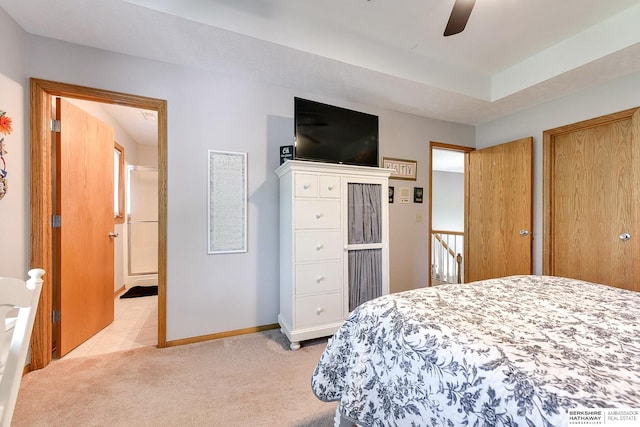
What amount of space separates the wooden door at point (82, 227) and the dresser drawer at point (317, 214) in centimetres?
177

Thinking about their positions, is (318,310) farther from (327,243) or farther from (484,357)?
(484,357)

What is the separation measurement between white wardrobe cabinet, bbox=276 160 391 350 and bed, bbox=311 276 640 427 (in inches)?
37.9

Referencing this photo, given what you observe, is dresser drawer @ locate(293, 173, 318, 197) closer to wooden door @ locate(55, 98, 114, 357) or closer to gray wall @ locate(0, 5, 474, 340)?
gray wall @ locate(0, 5, 474, 340)

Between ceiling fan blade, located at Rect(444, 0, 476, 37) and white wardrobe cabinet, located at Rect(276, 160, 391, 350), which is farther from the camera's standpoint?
white wardrobe cabinet, located at Rect(276, 160, 391, 350)

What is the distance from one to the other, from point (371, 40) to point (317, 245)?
5.83ft

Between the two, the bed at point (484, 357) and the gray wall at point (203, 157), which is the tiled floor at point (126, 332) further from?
the bed at point (484, 357)

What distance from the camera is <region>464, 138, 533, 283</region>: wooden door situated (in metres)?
2.96

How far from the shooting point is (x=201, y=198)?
2318mm

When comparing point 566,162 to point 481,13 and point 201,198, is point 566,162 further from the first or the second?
point 201,198

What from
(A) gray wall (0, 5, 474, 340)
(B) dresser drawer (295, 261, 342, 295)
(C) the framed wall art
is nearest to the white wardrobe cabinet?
(B) dresser drawer (295, 261, 342, 295)

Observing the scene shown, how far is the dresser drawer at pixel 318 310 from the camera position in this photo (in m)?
2.20

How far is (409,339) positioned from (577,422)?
1.48 ft

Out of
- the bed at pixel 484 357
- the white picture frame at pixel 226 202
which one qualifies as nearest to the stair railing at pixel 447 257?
the bed at pixel 484 357

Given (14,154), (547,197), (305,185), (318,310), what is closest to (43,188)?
(14,154)
